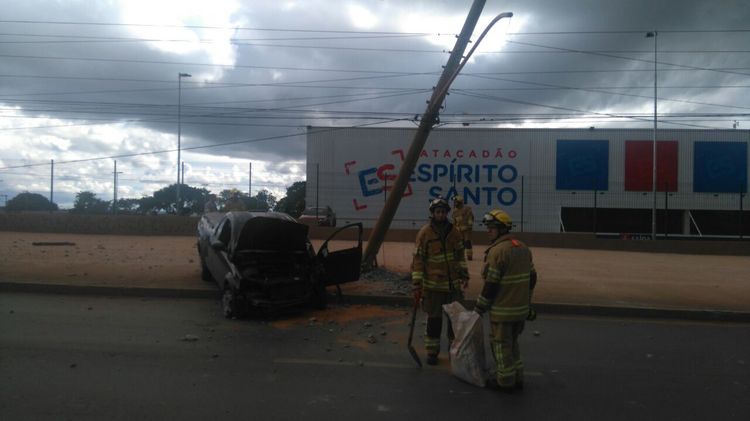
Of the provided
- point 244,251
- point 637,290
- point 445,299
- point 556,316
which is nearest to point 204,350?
point 244,251

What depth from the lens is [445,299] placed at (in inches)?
216

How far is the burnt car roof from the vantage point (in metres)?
7.58

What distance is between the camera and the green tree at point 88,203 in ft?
116

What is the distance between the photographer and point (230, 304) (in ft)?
24.0

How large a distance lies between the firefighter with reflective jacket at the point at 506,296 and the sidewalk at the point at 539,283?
12.9ft

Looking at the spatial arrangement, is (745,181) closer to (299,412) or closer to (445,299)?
(445,299)

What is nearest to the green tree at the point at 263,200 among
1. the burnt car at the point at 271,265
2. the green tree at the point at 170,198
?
the green tree at the point at 170,198

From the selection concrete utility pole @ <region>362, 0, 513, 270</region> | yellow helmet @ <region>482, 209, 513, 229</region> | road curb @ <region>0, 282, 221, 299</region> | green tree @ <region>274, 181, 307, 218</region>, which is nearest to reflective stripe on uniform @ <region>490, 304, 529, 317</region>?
yellow helmet @ <region>482, 209, 513, 229</region>

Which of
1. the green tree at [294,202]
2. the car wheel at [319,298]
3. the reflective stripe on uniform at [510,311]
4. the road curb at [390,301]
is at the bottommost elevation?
the road curb at [390,301]

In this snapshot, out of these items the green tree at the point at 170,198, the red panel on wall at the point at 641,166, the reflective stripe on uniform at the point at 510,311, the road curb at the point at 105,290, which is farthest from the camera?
the green tree at the point at 170,198

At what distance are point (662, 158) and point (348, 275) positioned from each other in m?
29.3

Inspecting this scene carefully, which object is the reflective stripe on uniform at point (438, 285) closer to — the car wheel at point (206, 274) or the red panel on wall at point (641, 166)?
the car wheel at point (206, 274)

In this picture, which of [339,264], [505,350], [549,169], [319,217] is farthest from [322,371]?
[549,169]

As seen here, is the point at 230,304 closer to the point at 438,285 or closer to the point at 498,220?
the point at 438,285
